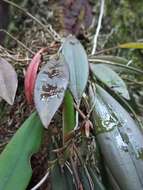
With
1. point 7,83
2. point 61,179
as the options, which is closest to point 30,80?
point 7,83

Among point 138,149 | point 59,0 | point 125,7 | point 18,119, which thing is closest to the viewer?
point 138,149

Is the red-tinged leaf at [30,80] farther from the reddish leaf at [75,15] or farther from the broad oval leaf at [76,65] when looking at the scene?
the reddish leaf at [75,15]

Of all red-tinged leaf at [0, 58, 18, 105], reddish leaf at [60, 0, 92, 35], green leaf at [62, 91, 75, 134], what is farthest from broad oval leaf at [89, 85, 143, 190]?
reddish leaf at [60, 0, 92, 35]

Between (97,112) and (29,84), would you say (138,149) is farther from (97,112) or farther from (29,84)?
(29,84)

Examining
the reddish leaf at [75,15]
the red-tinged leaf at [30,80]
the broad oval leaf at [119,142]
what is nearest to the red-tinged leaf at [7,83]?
the red-tinged leaf at [30,80]

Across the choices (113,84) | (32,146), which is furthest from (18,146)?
(113,84)

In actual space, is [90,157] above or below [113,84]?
below
